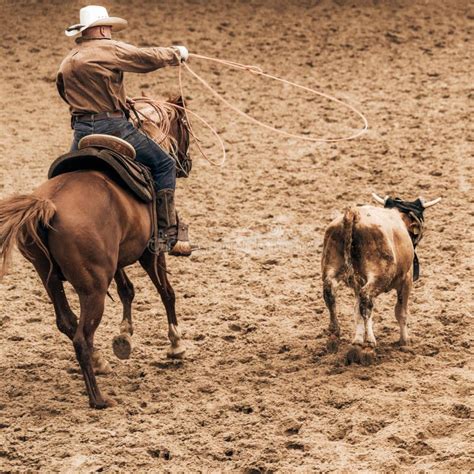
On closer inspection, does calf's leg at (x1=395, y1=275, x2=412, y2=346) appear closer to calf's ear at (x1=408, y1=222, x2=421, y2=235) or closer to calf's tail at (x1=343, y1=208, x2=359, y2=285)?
calf's ear at (x1=408, y1=222, x2=421, y2=235)

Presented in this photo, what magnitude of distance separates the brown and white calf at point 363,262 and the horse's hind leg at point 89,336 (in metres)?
1.78

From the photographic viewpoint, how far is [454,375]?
7.73 m

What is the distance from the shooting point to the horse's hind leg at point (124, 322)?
8180 millimetres

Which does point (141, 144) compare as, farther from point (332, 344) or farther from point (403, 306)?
point (403, 306)

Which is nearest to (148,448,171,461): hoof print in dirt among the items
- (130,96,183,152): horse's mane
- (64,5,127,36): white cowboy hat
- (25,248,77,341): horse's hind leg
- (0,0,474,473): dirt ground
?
(0,0,474,473): dirt ground

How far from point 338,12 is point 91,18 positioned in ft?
29.7

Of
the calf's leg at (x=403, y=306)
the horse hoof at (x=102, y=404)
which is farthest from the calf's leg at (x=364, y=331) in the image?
the horse hoof at (x=102, y=404)

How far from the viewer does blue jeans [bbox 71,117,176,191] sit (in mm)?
7961

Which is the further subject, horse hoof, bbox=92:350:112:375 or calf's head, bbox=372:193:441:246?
calf's head, bbox=372:193:441:246

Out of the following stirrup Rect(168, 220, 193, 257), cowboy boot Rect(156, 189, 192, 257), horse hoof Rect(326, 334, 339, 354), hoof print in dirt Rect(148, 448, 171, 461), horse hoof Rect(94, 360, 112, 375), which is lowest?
horse hoof Rect(94, 360, 112, 375)

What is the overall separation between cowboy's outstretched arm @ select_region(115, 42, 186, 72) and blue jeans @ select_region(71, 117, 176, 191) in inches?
Result: 16.6

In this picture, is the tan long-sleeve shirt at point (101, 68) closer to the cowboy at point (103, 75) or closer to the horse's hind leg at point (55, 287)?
the cowboy at point (103, 75)

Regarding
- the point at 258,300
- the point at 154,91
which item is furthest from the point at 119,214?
the point at 154,91

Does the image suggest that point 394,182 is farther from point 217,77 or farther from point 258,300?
point 217,77
